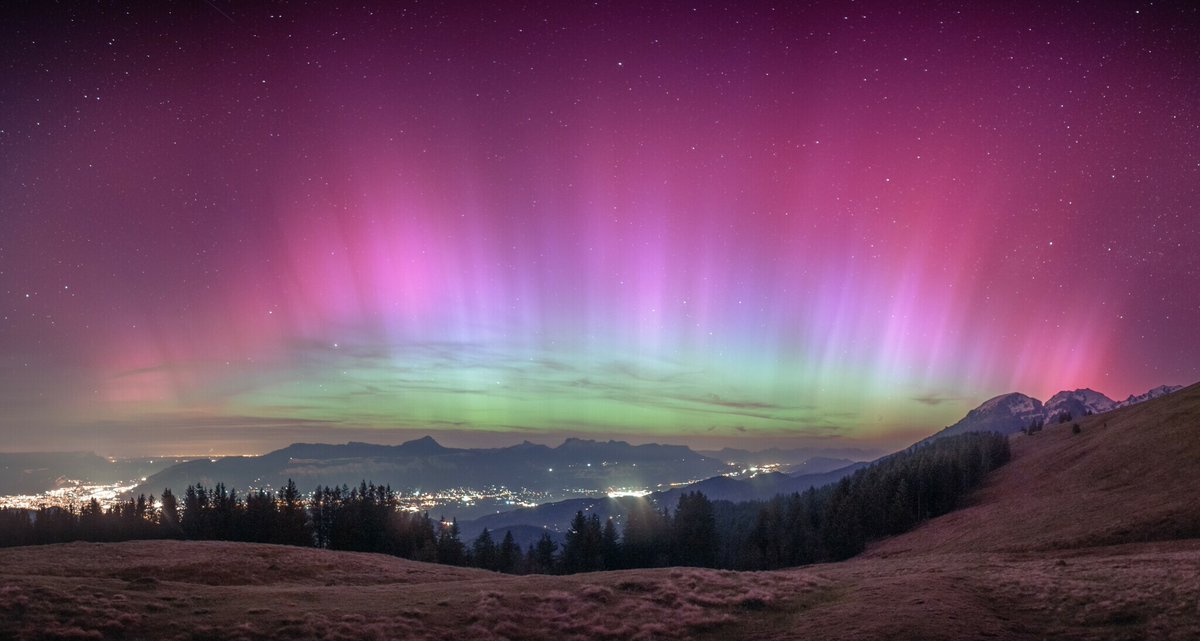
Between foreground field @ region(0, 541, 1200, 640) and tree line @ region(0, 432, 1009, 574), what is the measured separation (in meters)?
52.2

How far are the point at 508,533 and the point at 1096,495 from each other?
262 ft

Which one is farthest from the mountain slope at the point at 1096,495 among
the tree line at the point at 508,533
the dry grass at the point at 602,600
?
the tree line at the point at 508,533

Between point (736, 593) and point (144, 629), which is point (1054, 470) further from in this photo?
point (144, 629)

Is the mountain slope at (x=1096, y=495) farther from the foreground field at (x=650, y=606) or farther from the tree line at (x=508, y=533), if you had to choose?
the foreground field at (x=650, y=606)

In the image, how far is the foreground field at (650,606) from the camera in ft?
71.5

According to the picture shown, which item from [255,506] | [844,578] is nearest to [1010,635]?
[844,578]

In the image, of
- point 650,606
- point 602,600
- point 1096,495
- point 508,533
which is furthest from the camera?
point 508,533

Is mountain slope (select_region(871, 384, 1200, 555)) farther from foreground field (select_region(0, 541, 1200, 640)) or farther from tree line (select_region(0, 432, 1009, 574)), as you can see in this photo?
foreground field (select_region(0, 541, 1200, 640))

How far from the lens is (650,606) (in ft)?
92.5

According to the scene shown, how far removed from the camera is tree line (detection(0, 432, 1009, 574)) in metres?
86.4

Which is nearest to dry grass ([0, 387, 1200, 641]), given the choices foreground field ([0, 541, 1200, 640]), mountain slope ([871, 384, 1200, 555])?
foreground field ([0, 541, 1200, 640])

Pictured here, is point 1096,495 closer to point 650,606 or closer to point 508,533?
point 650,606

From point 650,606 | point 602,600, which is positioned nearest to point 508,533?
point 602,600

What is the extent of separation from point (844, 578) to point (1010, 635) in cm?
1641
